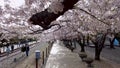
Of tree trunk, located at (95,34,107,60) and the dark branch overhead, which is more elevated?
the dark branch overhead

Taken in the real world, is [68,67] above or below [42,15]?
below

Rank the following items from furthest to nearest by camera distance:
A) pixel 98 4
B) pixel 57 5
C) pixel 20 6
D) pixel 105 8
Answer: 1. pixel 105 8
2. pixel 98 4
3. pixel 20 6
4. pixel 57 5

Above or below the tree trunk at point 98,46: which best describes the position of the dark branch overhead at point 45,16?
above

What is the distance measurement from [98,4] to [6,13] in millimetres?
4031

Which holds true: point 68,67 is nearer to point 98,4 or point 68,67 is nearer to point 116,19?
point 116,19

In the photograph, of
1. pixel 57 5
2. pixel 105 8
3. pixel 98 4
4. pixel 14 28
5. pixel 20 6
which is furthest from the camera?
pixel 14 28

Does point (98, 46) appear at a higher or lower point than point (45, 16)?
lower

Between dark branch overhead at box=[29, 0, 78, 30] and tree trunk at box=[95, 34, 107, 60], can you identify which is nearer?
dark branch overhead at box=[29, 0, 78, 30]

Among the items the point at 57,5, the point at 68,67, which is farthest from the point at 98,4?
the point at 68,67

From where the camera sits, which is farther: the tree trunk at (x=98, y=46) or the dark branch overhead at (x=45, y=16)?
the tree trunk at (x=98, y=46)

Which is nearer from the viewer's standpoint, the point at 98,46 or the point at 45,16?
the point at 45,16

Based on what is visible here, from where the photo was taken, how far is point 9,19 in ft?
35.6

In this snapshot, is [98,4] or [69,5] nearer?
[69,5]

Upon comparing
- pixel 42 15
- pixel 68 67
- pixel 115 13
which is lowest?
pixel 68 67
